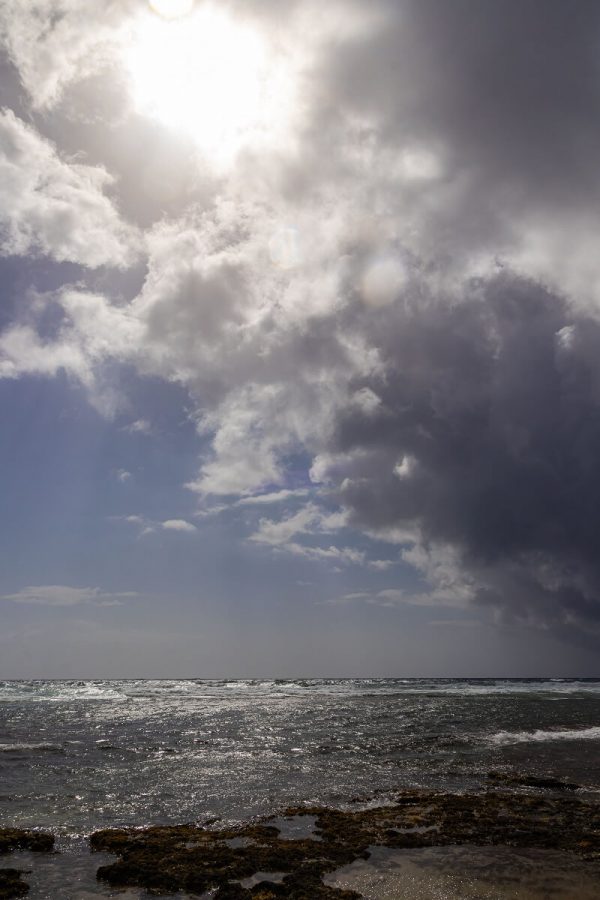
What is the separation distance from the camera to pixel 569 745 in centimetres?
3566

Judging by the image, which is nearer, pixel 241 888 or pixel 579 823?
pixel 241 888

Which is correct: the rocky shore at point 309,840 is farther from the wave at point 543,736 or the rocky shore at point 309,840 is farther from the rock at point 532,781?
the wave at point 543,736

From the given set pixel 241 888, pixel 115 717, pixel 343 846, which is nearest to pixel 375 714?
pixel 115 717

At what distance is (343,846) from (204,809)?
683 cm

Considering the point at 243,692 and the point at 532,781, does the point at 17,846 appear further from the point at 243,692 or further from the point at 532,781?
the point at 243,692

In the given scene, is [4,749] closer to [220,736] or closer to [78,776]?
[78,776]

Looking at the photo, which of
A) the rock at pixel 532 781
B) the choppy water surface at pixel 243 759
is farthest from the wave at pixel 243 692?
the rock at pixel 532 781

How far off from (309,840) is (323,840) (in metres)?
0.41

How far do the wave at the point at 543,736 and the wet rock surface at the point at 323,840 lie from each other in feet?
56.4

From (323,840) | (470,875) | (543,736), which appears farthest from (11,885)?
(543,736)

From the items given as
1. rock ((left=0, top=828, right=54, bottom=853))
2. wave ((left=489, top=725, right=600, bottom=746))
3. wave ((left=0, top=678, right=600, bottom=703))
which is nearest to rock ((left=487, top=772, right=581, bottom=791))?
wave ((left=489, top=725, right=600, bottom=746))

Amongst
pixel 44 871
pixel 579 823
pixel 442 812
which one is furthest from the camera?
pixel 442 812

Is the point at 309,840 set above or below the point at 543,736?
above

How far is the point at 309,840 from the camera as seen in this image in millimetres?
16781
